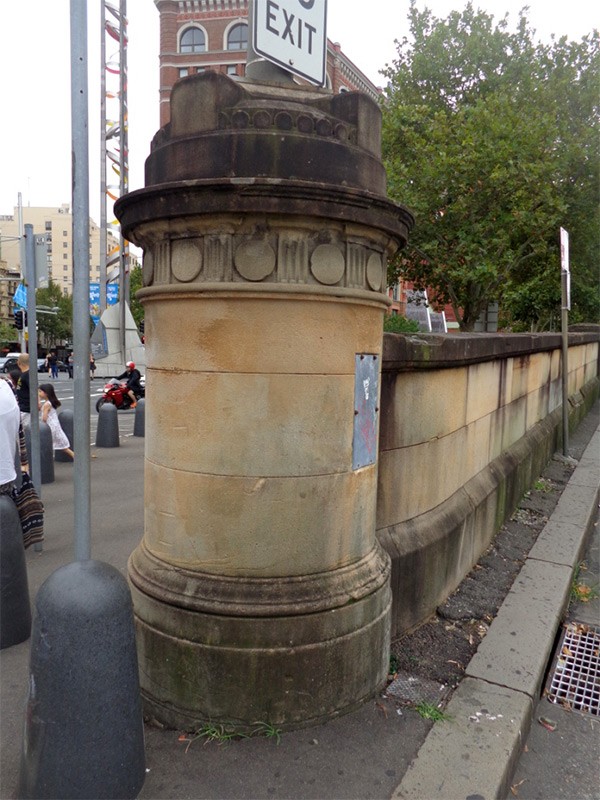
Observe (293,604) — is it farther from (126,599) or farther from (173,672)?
(126,599)

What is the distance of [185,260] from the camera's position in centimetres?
291

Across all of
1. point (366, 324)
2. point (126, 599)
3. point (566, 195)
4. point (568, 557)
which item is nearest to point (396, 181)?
point (566, 195)

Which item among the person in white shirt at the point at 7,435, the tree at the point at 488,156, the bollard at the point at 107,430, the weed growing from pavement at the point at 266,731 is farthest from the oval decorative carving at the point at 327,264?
the tree at the point at 488,156

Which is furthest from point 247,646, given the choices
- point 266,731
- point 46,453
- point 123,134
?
point 123,134

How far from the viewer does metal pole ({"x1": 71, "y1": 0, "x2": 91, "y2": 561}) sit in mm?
2354

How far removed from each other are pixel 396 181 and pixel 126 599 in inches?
672

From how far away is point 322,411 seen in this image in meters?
2.99

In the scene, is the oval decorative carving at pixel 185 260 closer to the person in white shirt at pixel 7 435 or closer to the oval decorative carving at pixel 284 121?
the oval decorative carving at pixel 284 121

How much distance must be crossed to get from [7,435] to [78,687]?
116 inches

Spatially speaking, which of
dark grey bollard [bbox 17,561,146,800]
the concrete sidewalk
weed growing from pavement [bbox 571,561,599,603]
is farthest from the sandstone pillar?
weed growing from pavement [bbox 571,561,599,603]

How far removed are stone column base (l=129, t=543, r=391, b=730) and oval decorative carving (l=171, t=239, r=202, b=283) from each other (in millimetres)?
1410

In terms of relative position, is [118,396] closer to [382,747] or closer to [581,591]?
[581,591]

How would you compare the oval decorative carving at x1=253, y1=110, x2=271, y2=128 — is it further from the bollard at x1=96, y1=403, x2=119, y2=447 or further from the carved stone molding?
the bollard at x1=96, y1=403, x2=119, y2=447

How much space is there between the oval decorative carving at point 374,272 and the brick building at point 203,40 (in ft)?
155
